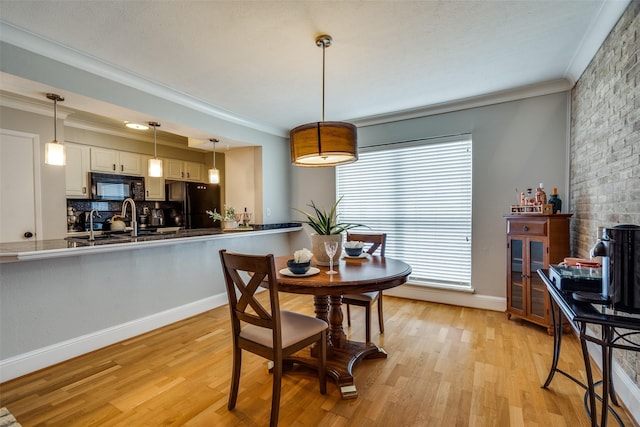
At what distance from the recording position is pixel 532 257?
2.78 metres

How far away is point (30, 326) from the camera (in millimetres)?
2152

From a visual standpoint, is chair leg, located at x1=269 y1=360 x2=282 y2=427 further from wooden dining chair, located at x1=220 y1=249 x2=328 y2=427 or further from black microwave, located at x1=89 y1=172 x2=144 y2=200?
black microwave, located at x1=89 y1=172 x2=144 y2=200

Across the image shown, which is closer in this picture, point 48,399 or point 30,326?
point 48,399

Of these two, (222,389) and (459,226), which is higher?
(459,226)

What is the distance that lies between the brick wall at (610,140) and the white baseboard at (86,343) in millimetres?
3600

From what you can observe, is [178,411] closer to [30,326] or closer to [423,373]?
[30,326]

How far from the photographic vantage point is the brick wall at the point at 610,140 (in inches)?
65.8

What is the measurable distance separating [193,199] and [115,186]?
121 cm

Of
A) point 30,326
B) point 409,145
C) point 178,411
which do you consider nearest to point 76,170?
point 30,326

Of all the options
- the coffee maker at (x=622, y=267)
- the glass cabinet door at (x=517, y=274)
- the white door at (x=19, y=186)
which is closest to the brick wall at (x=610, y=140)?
the glass cabinet door at (x=517, y=274)

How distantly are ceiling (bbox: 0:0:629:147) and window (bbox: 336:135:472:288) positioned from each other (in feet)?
2.54

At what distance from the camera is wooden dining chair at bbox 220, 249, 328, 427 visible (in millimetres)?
1516

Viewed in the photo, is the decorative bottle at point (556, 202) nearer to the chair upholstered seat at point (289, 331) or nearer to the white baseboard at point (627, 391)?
the white baseboard at point (627, 391)

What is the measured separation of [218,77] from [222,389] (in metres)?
2.56
